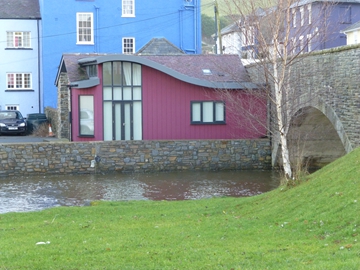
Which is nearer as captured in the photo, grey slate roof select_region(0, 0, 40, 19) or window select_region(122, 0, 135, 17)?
grey slate roof select_region(0, 0, 40, 19)

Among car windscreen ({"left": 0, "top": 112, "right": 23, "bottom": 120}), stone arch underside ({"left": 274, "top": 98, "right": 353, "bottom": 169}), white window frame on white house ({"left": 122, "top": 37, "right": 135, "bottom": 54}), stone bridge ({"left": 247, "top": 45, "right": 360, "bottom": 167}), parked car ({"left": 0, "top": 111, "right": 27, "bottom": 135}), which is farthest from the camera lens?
white window frame on white house ({"left": 122, "top": 37, "right": 135, "bottom": 54})

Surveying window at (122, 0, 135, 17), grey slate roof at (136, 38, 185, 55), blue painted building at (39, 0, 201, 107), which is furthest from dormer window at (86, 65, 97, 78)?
window at (122, 0, 135, 17)

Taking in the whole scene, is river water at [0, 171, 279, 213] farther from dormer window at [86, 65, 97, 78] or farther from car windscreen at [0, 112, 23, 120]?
car windscreen at [0, 112, 23, 120]

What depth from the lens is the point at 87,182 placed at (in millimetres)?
23906

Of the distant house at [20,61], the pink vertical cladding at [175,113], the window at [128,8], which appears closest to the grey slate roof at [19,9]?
the distant house at [20,61]

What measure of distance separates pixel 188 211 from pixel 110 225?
8.19 feet

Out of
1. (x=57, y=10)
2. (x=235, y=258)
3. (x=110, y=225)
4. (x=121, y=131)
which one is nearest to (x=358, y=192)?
(x=235, y=258)

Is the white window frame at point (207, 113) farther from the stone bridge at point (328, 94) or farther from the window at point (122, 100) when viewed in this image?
the stone bridge at point (328, 94)

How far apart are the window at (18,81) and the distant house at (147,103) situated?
17.7 meters

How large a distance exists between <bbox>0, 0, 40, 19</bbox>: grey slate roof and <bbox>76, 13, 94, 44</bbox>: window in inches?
128

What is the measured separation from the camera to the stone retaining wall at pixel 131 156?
2592cm

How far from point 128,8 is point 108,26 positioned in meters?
2.23

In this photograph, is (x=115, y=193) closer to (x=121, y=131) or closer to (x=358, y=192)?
(x=121, y=131)

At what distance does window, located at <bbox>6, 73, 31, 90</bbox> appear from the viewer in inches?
1829
